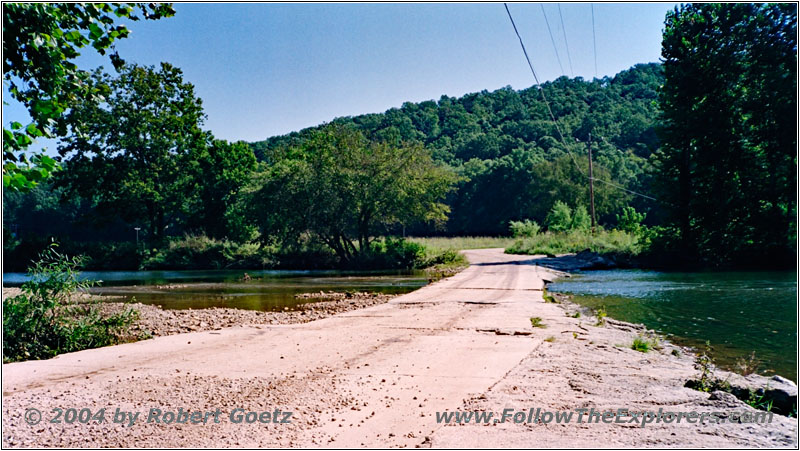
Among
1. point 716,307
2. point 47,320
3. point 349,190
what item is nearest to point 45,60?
point 47,320

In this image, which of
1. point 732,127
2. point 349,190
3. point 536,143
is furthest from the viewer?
point 536,143

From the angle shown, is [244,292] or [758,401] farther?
[244,292]

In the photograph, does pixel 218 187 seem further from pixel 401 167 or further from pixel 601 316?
pixel 601 316

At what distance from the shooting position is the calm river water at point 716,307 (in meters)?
10.1

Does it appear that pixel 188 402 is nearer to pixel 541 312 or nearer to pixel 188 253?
pixel 541 312

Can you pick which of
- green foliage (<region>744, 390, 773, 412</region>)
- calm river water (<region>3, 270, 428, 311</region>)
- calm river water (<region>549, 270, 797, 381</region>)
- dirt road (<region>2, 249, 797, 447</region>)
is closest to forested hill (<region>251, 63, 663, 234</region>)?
calm river water (<region>3, 270, 428, 311</region>)

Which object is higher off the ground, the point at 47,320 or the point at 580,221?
the point at 580,221

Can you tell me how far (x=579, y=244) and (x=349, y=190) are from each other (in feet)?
48.2

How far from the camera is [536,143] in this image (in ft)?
316

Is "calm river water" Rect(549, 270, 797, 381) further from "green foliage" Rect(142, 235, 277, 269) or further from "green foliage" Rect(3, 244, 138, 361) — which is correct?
"green foliage" Rect(142, 235, 277, 269)

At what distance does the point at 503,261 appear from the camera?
33969mm

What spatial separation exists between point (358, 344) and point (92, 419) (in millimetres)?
4342

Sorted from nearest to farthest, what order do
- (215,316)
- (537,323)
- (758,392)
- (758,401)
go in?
(758,401) → (758,392) → (537,323) → (215,316)

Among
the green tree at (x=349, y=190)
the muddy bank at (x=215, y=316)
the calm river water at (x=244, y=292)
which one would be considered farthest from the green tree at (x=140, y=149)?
the muddy bank at (x=215, y=316)
